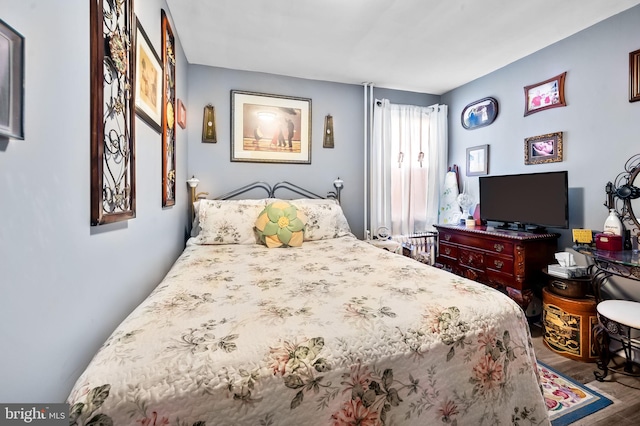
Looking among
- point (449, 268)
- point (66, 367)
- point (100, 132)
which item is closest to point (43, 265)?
point (66, 367)

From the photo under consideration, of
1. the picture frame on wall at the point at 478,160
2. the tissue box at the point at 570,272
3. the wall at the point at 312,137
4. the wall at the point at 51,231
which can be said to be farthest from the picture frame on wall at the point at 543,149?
the wall at the point at 51,231

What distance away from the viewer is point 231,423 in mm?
705

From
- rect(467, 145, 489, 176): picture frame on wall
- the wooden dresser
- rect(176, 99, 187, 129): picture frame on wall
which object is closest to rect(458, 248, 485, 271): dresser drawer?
the wooden dresser

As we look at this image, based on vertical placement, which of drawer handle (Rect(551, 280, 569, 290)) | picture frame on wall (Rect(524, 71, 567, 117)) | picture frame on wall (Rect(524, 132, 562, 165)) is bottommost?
drawer handle (Rect(551, 280, 569, 290))

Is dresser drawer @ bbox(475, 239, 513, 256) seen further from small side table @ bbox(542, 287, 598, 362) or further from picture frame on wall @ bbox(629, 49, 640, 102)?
picture frame on wall @ bbox(629, 49, 640, 102)

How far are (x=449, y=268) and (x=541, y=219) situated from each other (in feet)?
3.28

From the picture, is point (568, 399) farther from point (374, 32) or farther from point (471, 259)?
point (374, 32)

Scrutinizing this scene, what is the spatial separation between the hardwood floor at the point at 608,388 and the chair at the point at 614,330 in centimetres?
6

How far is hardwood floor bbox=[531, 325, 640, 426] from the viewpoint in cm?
149

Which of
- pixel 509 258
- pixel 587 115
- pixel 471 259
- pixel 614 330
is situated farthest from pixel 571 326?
pixel 587 115

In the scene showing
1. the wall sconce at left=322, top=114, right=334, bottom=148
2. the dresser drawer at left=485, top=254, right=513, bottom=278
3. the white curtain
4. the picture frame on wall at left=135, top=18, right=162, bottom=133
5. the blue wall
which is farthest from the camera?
the white curtain

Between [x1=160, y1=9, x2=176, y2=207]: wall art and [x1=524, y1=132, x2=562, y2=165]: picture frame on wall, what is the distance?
10.5ft

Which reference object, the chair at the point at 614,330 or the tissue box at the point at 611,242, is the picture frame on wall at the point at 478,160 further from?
the chair at the point at 614,330

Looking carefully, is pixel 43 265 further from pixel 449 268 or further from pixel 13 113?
pixel 449 268
